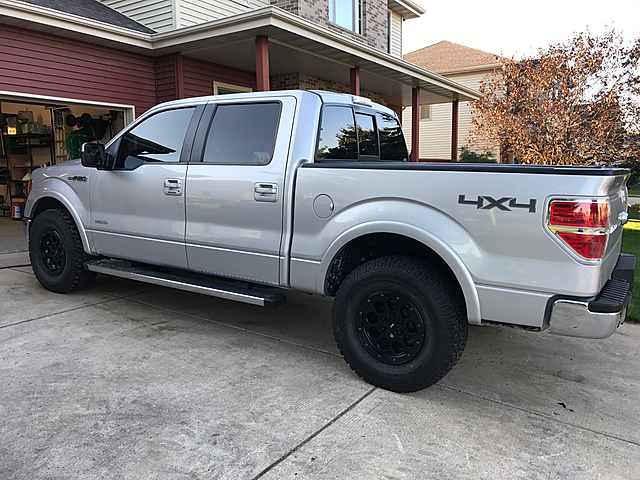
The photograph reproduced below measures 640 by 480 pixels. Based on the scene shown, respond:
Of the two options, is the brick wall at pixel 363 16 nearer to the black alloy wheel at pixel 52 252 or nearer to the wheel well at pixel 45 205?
the wheel well at pixel 45 205

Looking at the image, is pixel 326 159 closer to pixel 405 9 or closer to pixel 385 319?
pixel 385 319

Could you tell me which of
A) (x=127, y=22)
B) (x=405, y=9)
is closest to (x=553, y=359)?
(x=127, y=22)

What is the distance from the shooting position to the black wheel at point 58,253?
17.4 feet

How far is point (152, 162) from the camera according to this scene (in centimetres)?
465

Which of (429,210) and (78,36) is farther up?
(78,36)

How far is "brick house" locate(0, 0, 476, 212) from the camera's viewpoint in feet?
28.6

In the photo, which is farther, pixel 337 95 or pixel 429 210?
pixel 337 95

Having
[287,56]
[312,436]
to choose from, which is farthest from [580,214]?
[287,56]

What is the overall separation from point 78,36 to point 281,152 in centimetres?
728

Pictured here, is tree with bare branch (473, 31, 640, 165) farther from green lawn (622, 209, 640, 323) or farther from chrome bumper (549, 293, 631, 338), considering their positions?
chrome bumper (549, 293, 631, 338)

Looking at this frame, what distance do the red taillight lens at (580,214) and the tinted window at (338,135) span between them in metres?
1.82

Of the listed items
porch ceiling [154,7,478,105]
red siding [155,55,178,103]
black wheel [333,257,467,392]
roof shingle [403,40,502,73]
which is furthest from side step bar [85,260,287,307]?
roof shingle [403,40,502,73]

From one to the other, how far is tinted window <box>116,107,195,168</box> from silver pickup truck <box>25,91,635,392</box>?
14mm

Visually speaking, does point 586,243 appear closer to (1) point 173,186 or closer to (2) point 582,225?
(2) point 582,225
